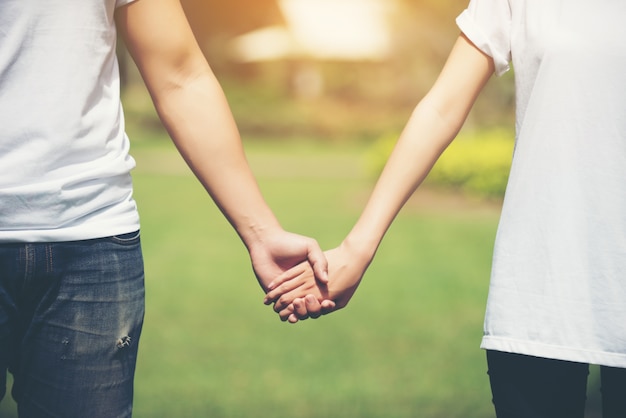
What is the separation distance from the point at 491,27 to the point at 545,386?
2.82 ft

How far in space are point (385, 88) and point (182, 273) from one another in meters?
24.0

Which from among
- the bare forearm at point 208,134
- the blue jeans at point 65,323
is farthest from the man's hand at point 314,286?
the blue jeans at point 65,323

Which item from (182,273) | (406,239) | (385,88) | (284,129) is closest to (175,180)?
(406,239)

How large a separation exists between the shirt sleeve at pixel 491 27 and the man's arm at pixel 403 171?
0.04m

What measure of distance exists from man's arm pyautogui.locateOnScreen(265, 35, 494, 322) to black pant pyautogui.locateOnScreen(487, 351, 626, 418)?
529 mm

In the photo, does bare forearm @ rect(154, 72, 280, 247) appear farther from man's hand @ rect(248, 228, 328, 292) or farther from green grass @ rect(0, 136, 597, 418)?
green grass @ rect(0, 136, 597, 418)

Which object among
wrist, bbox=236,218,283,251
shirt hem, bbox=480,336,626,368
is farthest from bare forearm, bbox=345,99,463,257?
shirt hem, bbox=480,336,626,368

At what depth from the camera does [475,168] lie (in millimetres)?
12250

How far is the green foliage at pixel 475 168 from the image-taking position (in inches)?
472

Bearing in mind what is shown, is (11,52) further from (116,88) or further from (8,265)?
(8,265)

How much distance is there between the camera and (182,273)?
7176 millimetres

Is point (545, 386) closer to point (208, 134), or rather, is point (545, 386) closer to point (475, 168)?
point (208, 134)

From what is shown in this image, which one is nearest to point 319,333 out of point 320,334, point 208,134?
point 320,334

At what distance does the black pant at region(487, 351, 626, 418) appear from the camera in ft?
6.00
